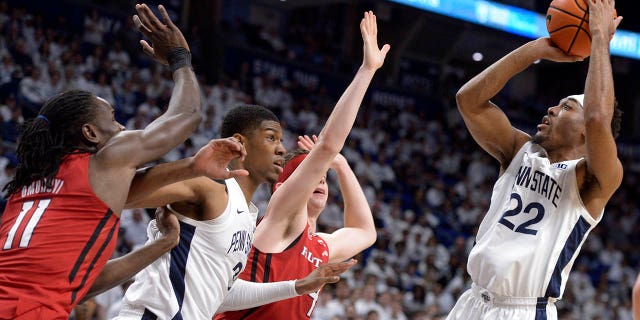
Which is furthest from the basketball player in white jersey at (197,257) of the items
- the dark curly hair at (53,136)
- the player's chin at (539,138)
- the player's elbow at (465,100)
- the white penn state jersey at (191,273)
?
the player's chin at (539,138)

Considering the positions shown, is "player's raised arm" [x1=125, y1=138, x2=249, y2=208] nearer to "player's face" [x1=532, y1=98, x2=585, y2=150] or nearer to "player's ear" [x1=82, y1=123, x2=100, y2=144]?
"player's ear" [x1=82, y1=123, x2=100, y2=144]

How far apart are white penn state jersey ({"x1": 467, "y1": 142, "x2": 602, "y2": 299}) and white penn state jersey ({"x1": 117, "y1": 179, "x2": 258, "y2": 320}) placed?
1367 millimetres

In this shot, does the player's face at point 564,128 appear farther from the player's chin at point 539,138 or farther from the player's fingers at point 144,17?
the player's fingers at point 144,17

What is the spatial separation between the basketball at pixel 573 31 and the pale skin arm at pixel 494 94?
45mm

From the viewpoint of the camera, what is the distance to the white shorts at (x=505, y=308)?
421 cm

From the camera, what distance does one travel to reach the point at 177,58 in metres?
3.41

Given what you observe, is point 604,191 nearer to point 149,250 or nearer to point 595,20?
point 595,20

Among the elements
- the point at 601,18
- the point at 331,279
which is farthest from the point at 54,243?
the point at 601,18

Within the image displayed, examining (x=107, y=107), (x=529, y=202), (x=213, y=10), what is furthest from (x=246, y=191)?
(x=213, y=10)

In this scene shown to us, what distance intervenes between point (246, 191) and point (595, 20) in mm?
1985

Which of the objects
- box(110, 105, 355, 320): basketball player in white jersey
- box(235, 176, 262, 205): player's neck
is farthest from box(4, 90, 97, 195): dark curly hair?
box(235, 176, 262, 205): player's neck

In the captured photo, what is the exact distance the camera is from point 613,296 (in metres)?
16.0

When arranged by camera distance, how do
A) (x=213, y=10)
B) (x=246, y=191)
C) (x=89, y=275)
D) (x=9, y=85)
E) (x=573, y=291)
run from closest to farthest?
(x=89, y=275), (x=246, y=191), (x=9, y=85), (x=573, y=291), (x=213, y=10)

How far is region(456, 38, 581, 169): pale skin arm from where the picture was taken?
14.8ft
